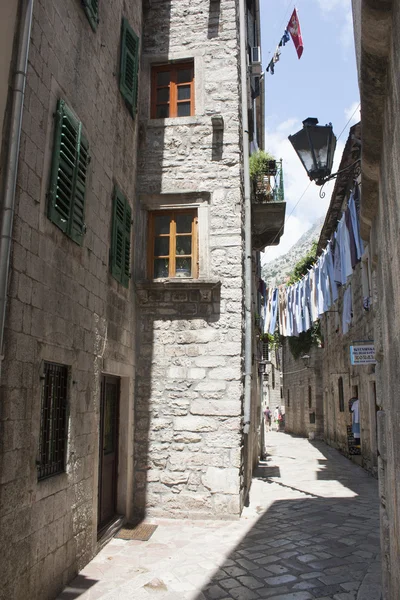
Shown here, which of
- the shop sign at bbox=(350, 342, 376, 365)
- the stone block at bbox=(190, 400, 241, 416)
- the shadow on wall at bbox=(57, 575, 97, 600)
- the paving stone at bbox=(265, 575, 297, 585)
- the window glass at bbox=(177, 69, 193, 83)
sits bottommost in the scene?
the shadow on wall at bbox=(57, 575, 97, 600)

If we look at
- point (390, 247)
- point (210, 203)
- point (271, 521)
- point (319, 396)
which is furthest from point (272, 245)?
point (319, 396)

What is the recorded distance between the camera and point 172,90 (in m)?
8.66

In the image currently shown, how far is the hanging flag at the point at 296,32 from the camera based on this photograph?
11.0 meters

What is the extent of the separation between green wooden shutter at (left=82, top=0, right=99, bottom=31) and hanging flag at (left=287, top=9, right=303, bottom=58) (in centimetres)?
643

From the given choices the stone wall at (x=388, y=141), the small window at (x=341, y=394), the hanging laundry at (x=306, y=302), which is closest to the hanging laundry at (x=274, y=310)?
the hanging laundry at (x=306, y=302)

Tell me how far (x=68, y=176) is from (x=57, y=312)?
1387mm

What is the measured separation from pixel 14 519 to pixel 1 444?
0.64 meters

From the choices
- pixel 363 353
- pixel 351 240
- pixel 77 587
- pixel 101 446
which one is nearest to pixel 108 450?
pixel 101 446

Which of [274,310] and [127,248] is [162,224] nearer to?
[127,248]

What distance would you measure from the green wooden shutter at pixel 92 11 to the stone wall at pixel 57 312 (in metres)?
0.09

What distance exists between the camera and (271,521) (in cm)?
708

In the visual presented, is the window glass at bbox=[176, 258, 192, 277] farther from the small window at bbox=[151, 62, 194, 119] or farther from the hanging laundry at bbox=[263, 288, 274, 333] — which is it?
the hanging laundry at bbox=[263, 288, 274, 333]

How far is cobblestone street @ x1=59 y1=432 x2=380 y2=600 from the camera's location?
14.9ft

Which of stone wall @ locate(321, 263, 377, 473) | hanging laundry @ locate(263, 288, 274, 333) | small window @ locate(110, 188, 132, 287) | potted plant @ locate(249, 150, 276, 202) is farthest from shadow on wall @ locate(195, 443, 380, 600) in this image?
hanging laundry @ locate(263, 288, 274, 333)
